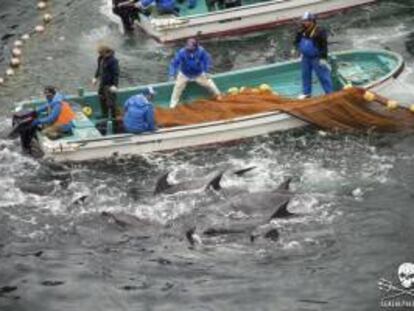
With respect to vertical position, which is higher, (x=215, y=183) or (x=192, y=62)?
(x=192, y=62)

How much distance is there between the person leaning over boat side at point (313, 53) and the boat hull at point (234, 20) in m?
4.57

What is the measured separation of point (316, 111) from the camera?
1717cm

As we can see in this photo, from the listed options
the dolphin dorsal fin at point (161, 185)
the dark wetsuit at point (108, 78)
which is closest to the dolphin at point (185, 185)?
the dolphin dorsal fin at point (161, 185)

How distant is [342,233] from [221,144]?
3867 millimetres

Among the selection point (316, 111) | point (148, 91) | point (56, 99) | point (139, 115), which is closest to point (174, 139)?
point (139, 115)

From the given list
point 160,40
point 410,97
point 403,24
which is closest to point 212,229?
point 410,97

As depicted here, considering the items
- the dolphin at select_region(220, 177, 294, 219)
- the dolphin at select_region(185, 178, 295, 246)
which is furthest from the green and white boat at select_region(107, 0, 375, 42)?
the dolphin at select_region(220, 177, 294, 219)

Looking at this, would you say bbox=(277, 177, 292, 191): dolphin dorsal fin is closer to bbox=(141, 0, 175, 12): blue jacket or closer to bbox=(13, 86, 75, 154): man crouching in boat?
bbox=(13, 86, 75, 154): man crouching in boat

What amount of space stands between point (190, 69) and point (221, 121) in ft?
5.62

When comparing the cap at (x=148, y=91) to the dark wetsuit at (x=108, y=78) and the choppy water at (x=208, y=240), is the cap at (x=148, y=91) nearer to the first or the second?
the dark wetsuit at (x=108, y=78)

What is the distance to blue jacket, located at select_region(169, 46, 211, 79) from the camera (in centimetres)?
1805

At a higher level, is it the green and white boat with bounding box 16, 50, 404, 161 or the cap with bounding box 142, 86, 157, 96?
the cap with bounding box 142, 86, 157, 96

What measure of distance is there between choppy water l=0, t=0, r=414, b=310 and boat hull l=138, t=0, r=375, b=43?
4.61 m

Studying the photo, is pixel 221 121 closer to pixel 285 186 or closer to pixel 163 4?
pixel 285 186
